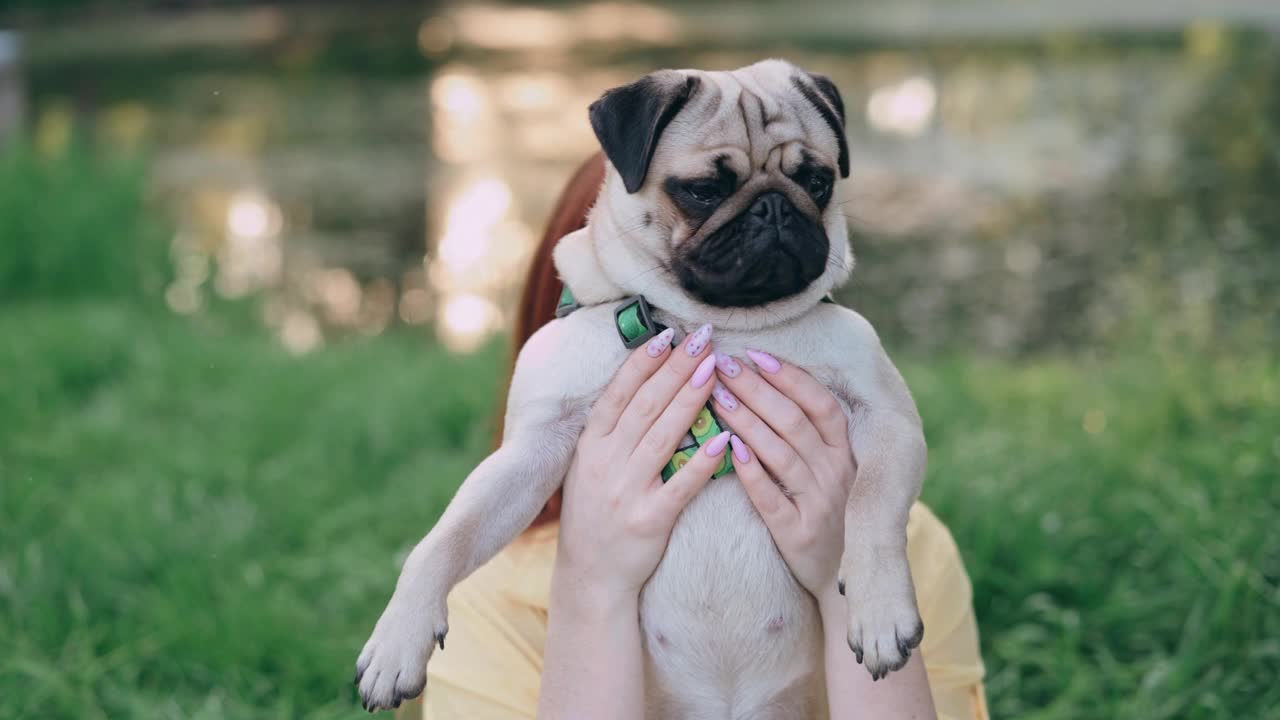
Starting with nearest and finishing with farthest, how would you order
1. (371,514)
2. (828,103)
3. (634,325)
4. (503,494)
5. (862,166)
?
1. (503,494)
2. (634,325)
3. (828,103)
4. (371,514)
5. (862,166)

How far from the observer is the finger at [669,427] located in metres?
2.54

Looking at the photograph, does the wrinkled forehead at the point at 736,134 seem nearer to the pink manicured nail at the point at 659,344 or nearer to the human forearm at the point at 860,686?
the pink manicured nail at the point at 659,344

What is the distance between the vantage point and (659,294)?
267 centimetres

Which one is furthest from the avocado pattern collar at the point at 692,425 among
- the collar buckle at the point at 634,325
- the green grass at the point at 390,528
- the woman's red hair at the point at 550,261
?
the green grass at the point at 390,528

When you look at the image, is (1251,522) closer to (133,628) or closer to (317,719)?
(317,719)

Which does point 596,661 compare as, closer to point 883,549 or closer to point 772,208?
point 883,549

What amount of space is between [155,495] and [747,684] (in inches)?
120

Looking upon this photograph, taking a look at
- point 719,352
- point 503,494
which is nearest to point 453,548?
point 503,494

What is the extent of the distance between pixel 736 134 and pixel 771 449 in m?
0.64

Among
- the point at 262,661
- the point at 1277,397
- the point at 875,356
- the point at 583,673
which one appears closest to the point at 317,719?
the point at 262,661

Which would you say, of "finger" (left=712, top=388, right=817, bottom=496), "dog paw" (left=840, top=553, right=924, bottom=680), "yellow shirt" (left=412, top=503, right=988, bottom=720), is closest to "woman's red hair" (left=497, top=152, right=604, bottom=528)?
"yellow shirt" (left=412, top=503, right=988, bottom=720)

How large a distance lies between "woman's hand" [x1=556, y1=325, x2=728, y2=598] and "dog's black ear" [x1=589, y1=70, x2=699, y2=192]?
1.11ft

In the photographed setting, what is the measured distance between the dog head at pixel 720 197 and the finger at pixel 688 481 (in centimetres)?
33

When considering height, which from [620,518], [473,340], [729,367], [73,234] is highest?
[729,367]
